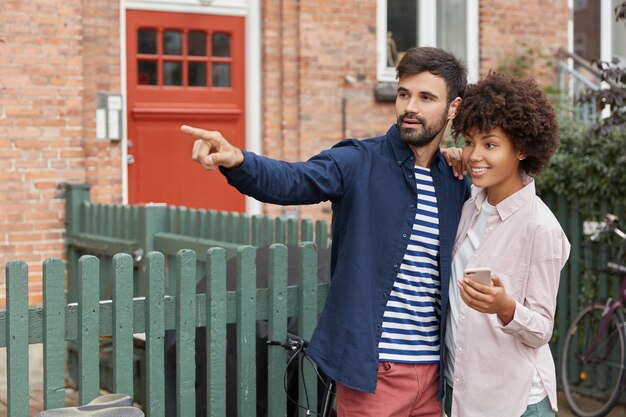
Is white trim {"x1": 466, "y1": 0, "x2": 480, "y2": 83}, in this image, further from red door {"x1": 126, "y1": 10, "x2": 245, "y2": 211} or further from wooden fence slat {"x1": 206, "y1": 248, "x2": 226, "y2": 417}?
wooden fence slat {"x1": 206, "y1": 248, "x2": 226, "y2": 417}

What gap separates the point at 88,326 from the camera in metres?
4.10

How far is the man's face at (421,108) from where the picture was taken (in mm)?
3445

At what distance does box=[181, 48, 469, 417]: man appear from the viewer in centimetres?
335

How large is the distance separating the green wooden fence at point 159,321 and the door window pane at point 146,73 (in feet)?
17.4

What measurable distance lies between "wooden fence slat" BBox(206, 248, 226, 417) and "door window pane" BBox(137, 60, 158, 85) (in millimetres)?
5466

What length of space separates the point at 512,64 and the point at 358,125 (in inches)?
86.3

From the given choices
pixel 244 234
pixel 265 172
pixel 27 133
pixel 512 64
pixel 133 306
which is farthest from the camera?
pixel 512 64

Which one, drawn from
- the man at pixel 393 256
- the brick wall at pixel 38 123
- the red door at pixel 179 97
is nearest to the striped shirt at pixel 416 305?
the man at pixel 393 256

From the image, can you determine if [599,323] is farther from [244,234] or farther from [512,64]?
[512,64]

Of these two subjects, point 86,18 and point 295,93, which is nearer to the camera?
point 86,18

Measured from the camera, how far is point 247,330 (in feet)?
14.7

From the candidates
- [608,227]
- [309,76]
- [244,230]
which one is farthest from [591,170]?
[309,76]

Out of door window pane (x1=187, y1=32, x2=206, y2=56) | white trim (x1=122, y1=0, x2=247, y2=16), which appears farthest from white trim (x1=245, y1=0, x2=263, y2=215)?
door window pane (x1=187, y1=32, x2=206, y2=56)

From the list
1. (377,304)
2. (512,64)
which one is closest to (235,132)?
(512,64)
